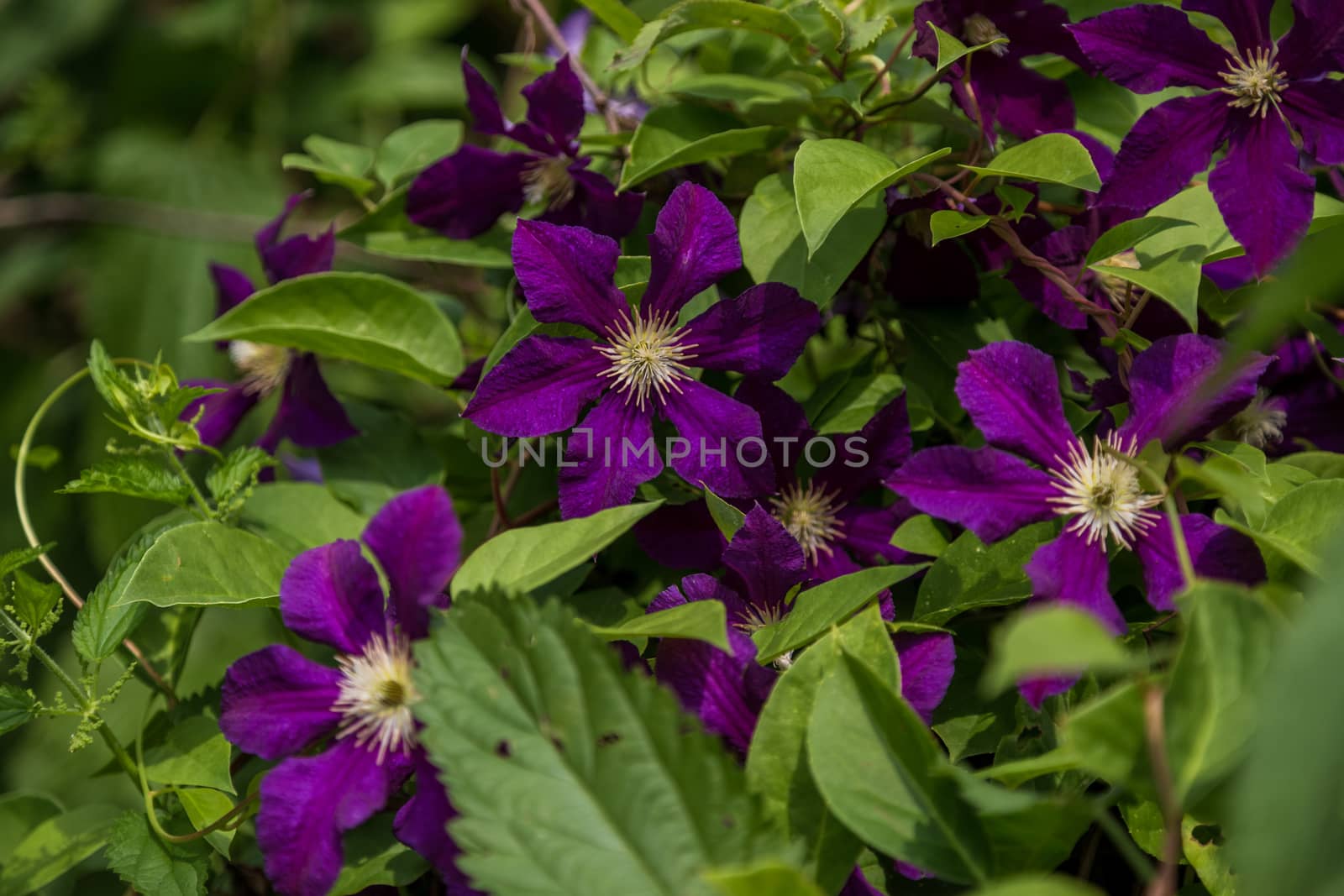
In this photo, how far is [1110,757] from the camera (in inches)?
15.8

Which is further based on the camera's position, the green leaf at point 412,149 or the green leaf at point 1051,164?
the green leaf at point 412,149

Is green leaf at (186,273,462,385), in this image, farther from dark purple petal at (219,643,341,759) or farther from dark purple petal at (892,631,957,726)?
dark purple petal at (892,631,957,726)

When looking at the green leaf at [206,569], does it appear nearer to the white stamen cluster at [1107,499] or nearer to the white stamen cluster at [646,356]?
the white stamen cluster at [646,356]

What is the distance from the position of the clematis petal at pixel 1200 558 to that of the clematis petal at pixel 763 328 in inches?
8.3

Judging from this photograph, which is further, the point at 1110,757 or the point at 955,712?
the point at 955,712

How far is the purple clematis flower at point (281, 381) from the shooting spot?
0.78m

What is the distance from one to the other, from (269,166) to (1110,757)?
83.6 inches

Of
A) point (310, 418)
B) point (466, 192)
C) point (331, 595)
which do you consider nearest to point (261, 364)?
point (310, 418)

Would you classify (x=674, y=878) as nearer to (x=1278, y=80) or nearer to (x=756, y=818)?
(x=756, y=818)

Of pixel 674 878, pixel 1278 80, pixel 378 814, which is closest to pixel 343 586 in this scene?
pixel 378 814

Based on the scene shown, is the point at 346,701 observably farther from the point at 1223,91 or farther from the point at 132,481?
the point at 1223,91

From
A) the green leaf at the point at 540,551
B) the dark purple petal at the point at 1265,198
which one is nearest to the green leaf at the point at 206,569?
the green leaf at the point at 540,551

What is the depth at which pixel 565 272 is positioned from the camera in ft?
2.05

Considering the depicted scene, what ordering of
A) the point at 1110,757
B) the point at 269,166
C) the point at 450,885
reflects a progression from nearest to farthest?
the point at 1110,757 < the point at 450,885 < the point at 269,166
